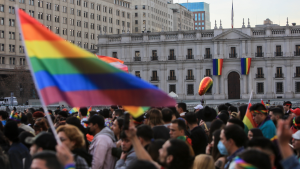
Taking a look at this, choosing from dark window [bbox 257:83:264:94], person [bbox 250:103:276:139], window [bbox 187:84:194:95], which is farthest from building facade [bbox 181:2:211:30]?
person [bbox 250:103:276:139]

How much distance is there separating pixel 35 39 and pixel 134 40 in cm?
5276

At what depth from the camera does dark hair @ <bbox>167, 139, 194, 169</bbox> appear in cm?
381

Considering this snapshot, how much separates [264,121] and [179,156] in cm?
325

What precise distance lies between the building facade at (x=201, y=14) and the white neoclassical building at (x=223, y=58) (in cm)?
Answer: 10650

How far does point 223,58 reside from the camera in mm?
52875

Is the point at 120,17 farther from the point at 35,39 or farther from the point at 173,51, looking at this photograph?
the point at 35,39

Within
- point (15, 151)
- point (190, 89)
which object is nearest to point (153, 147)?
point (15, 151)

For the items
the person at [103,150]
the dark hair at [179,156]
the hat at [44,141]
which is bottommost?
the person at [103,150]

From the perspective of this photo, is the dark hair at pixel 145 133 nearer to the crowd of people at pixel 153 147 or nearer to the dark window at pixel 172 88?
the crowd of people at pixel 153 147

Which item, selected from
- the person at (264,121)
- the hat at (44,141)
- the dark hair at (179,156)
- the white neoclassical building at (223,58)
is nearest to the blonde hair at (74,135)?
the hat at (44,141)

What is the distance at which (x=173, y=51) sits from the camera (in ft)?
181

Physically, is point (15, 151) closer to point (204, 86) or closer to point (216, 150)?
point (216, 150)

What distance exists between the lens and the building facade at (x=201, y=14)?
160 meters

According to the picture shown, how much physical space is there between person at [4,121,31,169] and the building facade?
156359 millimetres
